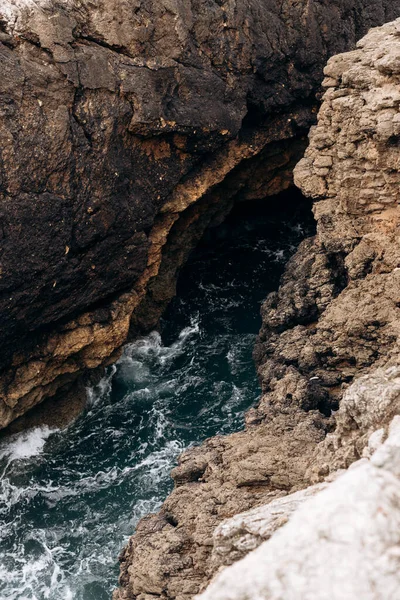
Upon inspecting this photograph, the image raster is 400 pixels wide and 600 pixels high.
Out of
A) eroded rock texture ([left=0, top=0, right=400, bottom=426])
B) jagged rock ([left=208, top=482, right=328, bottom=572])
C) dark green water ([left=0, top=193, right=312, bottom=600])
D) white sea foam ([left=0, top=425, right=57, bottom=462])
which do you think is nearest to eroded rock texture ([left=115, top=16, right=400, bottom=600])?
jagged rock ([left=208, top=482, right=328, bottom=572])

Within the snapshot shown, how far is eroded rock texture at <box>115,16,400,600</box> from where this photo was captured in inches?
599

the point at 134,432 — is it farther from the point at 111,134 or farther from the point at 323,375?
the point at 111,134

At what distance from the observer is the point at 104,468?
3391cm

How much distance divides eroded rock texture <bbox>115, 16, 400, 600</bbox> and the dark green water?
5938 millimetres

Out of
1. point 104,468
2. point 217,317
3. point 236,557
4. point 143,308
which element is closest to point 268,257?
point 217,317

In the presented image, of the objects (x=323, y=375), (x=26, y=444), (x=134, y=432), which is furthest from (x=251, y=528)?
(x=26, y=444)

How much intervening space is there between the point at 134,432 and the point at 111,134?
44.1 feet

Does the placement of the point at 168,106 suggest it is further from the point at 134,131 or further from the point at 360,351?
the point at 360,351

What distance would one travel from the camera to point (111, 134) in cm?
3109

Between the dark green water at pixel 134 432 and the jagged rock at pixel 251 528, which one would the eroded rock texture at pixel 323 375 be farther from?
the dark green water at pixel 134 432

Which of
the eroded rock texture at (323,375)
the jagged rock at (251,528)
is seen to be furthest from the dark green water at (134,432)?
the jagged rock at (251,528)

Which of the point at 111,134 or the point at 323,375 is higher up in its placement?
the point at 111,134

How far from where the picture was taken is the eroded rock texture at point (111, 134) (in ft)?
96.3

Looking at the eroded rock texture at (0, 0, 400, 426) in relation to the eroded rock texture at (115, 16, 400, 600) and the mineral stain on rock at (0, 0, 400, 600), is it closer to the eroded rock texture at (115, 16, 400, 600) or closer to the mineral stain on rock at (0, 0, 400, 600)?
the mineral stain on rock at (0, 0, 400, 600)
